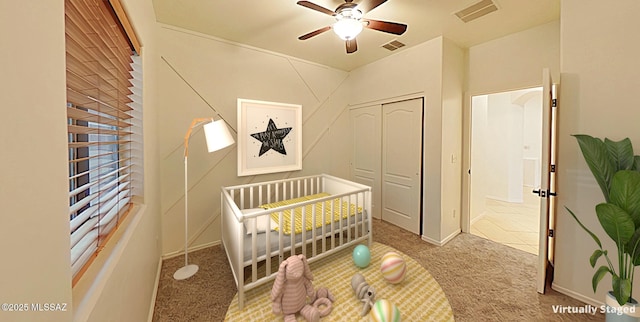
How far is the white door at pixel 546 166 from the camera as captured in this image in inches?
72.0

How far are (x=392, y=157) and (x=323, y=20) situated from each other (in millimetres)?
2152

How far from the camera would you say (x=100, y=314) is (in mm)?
809

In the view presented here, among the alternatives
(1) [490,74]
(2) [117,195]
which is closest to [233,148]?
(2) [117,195]

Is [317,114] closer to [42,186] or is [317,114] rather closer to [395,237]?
[395,237]

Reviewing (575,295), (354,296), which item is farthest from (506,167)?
(354,296)

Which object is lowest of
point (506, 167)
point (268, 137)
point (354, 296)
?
point (354, 296)

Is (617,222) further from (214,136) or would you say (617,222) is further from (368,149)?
(214,136)

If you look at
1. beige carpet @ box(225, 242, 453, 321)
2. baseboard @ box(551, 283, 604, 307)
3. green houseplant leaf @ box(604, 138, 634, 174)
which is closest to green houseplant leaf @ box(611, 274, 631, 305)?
baseboard @ box(551, 283, 604, 307)

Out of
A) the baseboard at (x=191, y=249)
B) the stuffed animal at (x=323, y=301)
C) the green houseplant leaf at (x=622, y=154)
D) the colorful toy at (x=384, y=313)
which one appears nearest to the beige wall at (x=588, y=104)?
the green houseplant leaf at (x=622, y=154)

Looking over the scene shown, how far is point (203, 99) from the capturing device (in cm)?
269

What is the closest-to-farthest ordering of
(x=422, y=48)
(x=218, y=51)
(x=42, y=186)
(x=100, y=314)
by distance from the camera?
(x=42, y=186) < (x=100, y=314) < (x=218, y=51) < (x=422, y=48)

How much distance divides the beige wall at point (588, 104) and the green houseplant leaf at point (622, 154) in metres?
0.30

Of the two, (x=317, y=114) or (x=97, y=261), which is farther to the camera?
(x=317, y=114)

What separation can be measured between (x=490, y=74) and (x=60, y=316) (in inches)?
156
